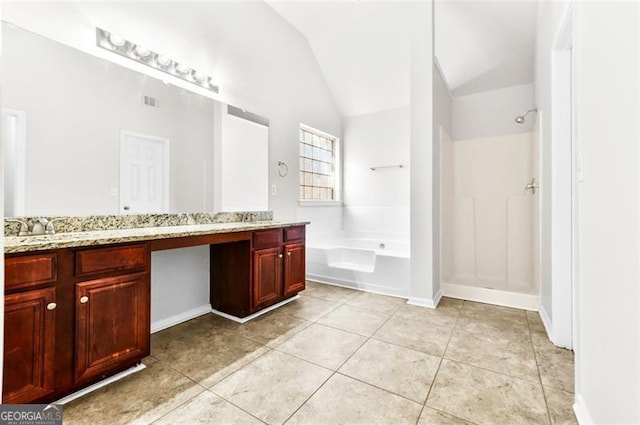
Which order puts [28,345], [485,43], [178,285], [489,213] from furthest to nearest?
1. [489,213]
2. [485,43]
3. [178,285]
4. [28,345]

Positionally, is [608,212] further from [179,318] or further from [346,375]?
[179,318]

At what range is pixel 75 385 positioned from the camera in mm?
1388

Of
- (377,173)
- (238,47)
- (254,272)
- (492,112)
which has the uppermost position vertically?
(238,47)

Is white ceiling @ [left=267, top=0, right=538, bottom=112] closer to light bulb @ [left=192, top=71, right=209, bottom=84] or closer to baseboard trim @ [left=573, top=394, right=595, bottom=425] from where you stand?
light bulb @ [left=192, top=71, right=209, bottom=84]

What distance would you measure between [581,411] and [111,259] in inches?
92.4

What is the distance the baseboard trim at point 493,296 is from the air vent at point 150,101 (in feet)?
10.4

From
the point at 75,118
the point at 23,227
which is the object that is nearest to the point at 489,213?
the point at 75,118

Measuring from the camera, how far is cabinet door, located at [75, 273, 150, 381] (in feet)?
4.61

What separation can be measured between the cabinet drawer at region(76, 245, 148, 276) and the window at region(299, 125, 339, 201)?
A: 2682mm

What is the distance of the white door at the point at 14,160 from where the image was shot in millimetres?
1504

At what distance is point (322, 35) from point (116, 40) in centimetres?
267

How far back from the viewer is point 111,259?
4.95 ft

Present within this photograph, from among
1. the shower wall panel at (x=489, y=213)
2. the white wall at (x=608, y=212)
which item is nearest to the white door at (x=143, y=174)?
the white wall at (x=608, y=212)

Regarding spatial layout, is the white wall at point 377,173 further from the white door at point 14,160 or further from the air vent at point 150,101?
the white door at point 14,160
